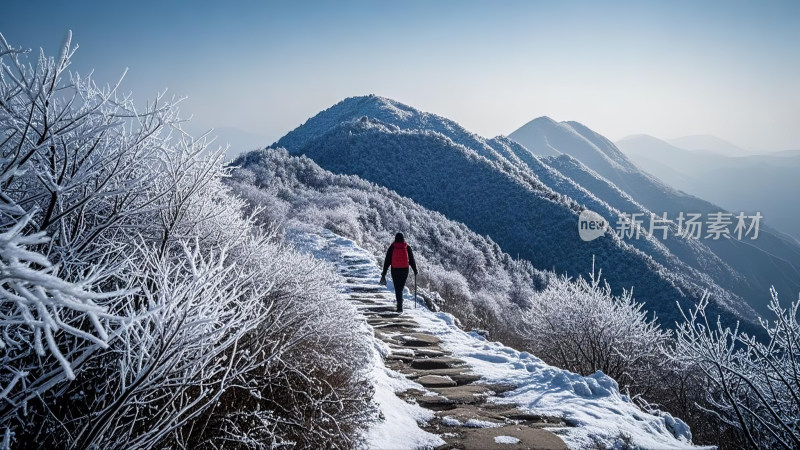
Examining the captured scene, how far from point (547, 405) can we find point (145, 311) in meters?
4.10

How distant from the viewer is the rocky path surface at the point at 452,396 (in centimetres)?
375

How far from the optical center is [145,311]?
2.00 m

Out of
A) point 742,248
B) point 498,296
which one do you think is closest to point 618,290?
point 498,296

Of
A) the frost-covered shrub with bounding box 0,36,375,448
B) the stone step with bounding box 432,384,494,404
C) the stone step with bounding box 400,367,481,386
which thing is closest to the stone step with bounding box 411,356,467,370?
the stone step with bounding box 400,367,481,386

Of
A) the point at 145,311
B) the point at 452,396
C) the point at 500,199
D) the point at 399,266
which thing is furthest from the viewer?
the point at 500,199

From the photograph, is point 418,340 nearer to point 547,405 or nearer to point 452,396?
point 452,396

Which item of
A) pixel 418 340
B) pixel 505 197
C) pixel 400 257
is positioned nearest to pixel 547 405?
pixel 418 340

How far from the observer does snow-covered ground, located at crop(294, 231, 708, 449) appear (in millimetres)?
3801

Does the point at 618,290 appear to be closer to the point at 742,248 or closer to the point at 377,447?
the point at 377,447

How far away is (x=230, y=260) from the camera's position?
3988mm

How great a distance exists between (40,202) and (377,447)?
118 inches

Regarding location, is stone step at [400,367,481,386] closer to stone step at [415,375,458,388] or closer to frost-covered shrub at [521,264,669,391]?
A: stone step at [415,375,458,388]

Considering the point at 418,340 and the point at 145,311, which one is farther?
the point at 418,340

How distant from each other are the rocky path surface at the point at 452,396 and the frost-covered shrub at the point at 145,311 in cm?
93
